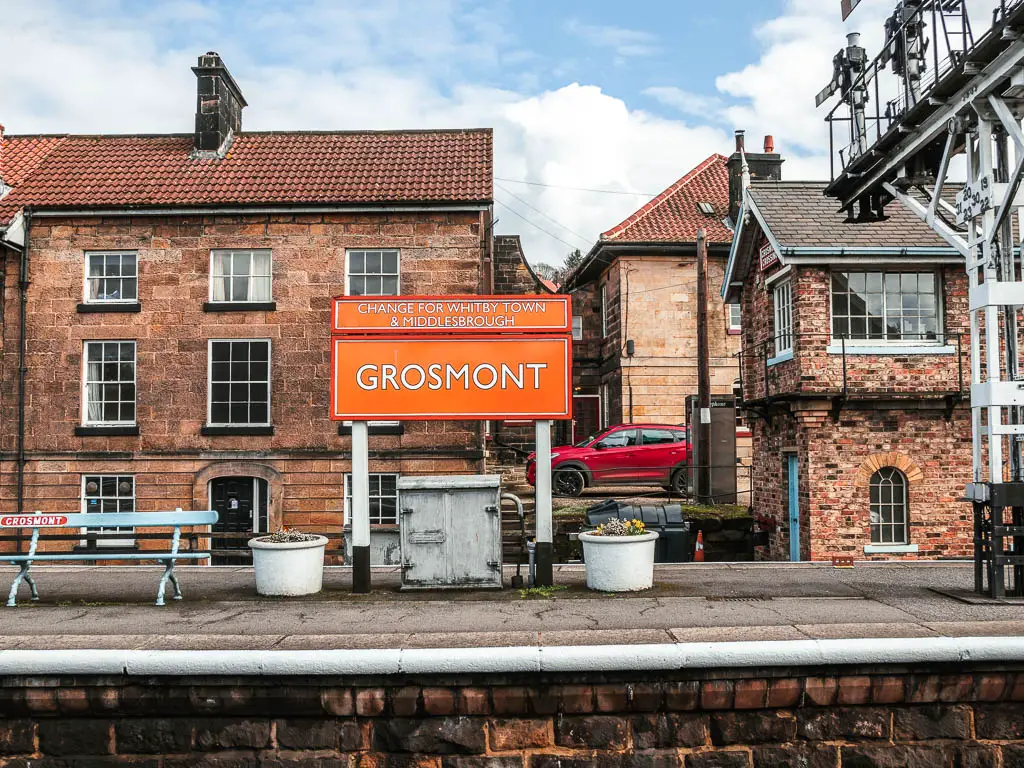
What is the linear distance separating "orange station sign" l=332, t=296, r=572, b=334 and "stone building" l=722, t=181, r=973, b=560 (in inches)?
279

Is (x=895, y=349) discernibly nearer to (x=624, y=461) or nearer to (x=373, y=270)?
(x=624, y=461)

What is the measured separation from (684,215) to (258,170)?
46.5 feet

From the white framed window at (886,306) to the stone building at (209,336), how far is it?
750cm

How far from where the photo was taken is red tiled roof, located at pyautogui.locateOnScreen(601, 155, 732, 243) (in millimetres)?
28312

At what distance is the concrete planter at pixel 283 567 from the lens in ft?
31.1

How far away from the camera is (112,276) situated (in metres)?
20.0

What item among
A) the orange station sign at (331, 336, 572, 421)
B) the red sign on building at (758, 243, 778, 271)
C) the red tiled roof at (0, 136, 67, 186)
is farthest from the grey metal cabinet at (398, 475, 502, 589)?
the red tiled roof at (0, 136, 67, 186)

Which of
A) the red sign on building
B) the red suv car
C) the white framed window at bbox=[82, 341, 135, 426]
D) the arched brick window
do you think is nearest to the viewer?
the arched brick window

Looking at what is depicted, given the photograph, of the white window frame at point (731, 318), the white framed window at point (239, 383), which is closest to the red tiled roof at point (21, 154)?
the white framed window at point (239, 383)

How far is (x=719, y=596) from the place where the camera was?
9266 millimetres

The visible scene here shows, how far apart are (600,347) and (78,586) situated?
22967mm

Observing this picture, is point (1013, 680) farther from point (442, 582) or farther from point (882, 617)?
A: point (442, 582)

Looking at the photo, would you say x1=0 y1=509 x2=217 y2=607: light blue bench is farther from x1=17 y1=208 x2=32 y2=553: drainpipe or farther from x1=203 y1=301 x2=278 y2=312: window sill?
x1=17 y1=208 x2=32 y2=553: drainpipe

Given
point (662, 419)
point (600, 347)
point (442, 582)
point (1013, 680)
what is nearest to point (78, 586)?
point (442, 582)
